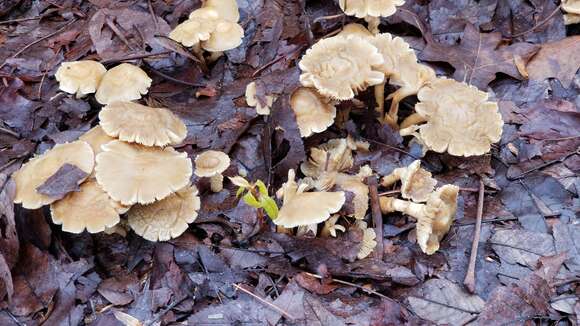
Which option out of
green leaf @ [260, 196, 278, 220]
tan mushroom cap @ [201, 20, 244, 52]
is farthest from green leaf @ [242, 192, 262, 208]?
tan mushroom cap @ [201, 20, 244, 52]

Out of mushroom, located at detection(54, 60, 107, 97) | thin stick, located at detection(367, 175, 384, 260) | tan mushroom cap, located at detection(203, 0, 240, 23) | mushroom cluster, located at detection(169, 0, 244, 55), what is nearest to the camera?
thin stick, located at detection(367, 175, 384, 260)

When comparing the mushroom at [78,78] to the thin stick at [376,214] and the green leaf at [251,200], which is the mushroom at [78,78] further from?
the thin stick at [376,214]

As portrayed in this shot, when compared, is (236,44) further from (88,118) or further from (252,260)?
(252,260)

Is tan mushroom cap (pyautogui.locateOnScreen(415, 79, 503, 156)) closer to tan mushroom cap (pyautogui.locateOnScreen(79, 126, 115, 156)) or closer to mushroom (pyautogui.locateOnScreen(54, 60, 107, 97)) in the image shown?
tan mushroom cap (pyautogui.locateOnScreen(79, 126, 115, 156))

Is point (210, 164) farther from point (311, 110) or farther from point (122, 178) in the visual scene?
point (311, 110)

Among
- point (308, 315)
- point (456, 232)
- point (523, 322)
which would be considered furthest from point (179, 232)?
point (523, 322)
